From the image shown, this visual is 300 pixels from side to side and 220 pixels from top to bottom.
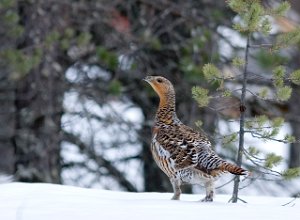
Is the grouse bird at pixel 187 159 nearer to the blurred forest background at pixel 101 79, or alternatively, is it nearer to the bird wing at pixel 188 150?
the bird wing at pixel 188 150

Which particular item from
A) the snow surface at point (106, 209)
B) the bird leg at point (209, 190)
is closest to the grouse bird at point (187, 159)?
the bird leg at point (209, 190)

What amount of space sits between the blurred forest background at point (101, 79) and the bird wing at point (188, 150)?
14.1ft

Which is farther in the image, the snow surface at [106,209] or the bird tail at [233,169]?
the bird tail at [233,169]

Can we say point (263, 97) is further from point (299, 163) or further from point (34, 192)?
point (299, 163)

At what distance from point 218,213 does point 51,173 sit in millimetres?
6547

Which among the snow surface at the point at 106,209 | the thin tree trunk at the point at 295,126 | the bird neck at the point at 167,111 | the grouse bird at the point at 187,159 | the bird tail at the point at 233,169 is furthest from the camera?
the thin tree trunk at the point at 295,126

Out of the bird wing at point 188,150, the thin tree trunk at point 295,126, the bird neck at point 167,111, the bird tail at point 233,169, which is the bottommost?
the thin tree trunk at point 295,126

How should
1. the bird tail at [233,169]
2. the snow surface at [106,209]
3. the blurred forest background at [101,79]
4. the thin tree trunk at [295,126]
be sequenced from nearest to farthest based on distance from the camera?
1. the snow surface at [106,209]
2. the bird tail at [233,169]
3. the blurred forest background at [101,79]
4. the thin tree trunk at [295,126]

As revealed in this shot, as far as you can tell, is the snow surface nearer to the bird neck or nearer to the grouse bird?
the grouse bird

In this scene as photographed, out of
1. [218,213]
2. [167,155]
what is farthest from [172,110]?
[218,213]

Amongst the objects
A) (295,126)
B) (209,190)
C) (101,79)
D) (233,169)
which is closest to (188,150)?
(209,190)

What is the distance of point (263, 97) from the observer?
7023 mm

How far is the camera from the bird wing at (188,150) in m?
6.72

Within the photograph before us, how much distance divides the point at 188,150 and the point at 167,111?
0.69 meters
